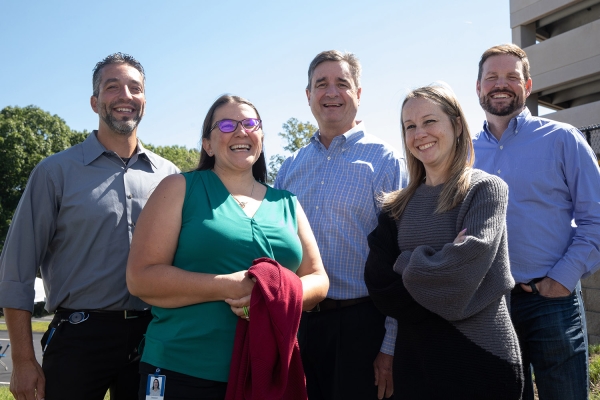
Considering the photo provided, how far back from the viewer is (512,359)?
8.29ft

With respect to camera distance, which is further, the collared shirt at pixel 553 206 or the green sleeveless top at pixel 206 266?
the collared shirt at pixel 553 206

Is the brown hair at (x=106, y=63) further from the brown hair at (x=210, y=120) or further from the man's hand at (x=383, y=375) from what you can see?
the man's hand at (x=383, y=375)

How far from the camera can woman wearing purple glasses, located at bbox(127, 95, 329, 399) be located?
2.61 m

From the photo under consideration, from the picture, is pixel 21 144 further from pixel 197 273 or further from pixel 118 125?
pixel 197 273

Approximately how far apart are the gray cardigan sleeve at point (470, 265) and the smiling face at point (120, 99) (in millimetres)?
2216

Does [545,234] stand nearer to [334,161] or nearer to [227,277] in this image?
[334,161]

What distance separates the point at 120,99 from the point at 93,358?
1735mm

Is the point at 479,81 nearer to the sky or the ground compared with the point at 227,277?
nearer to the sky

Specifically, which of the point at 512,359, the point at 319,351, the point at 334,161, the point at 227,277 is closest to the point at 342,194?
the point at 334,161

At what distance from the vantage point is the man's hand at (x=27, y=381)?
3117 millimetres

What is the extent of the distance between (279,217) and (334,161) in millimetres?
1011

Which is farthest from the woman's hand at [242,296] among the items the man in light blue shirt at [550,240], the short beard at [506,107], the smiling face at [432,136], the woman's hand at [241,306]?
the short beard at [506,107]

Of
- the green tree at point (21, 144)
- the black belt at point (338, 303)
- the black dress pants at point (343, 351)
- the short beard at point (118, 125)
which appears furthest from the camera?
the green tree at point (21, 144)

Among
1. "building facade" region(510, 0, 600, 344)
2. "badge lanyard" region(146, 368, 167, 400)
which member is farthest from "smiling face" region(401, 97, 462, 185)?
"building facade" region(510, 0, 600, 344)
